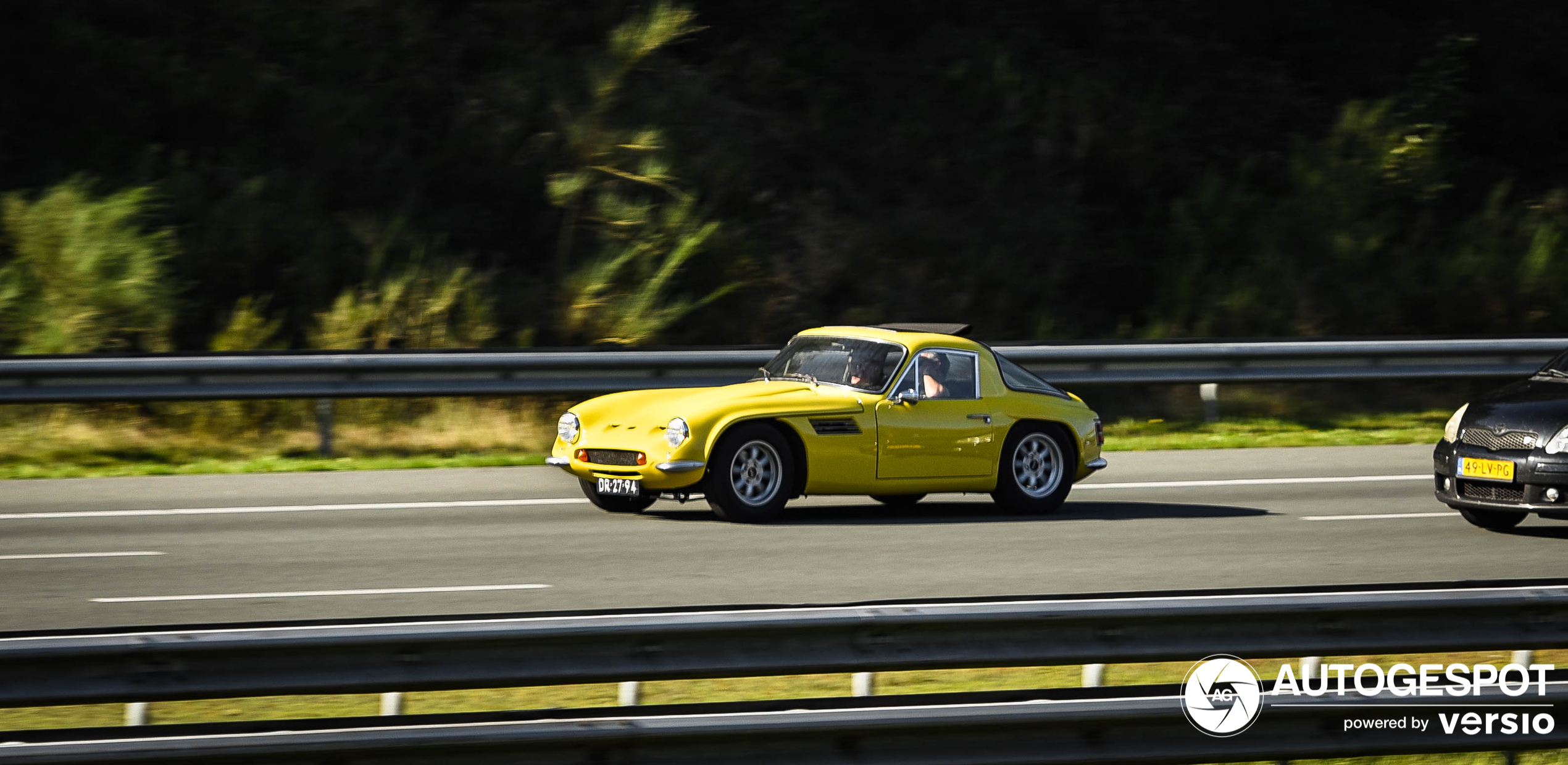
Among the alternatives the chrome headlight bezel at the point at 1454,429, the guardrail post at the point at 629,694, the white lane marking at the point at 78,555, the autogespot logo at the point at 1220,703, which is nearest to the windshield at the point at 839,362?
the chrome headlight bezel at the point at 1454,429

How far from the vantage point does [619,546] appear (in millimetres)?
10547

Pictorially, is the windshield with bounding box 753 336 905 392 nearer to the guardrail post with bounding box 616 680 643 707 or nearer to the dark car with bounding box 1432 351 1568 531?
the dark car with bounding box 1432 351 1568 531

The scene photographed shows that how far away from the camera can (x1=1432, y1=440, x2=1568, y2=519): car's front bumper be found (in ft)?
33.9

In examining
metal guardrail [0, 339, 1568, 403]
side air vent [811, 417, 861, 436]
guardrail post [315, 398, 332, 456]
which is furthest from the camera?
guardrail post [315, 398, 332, 456]

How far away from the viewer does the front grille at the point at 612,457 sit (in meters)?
11.1

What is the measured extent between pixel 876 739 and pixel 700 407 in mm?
6360

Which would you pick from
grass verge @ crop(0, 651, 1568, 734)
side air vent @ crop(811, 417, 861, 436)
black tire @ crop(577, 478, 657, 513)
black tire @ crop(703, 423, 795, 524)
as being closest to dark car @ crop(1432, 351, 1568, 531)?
grass verge @ crop(0, 651, 1568, 734)

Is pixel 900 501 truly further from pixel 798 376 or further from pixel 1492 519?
pixel 1492 519

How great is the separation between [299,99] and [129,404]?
7.42 meters

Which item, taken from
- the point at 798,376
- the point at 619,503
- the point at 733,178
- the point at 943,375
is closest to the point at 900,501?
the point at 943,375

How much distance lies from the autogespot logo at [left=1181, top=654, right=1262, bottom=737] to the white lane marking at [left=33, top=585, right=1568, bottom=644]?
0.30 meters

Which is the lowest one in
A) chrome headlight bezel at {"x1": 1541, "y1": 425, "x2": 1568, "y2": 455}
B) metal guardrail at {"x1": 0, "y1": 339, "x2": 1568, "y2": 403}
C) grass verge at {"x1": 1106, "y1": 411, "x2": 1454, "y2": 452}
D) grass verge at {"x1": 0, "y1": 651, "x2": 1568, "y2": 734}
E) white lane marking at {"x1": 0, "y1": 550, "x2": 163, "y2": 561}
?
grass verge at {"x1": 0, "y1": 651, "x2": 1568, "y2": 734}

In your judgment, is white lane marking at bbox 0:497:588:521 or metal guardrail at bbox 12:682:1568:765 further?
white lane marking at bbox 0:497:588:521

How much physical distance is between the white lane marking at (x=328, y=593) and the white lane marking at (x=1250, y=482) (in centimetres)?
623
